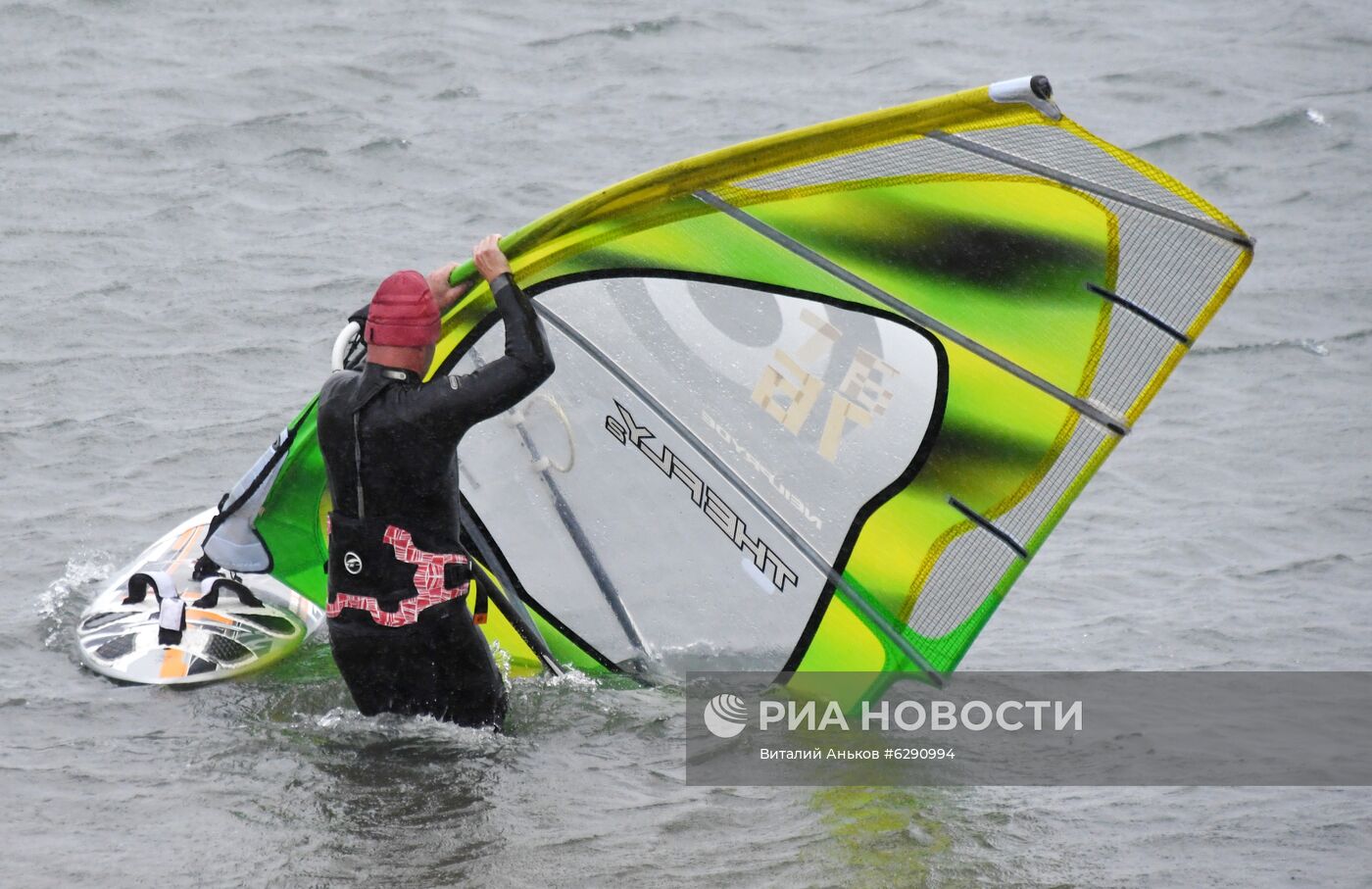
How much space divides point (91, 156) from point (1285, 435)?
884 cm

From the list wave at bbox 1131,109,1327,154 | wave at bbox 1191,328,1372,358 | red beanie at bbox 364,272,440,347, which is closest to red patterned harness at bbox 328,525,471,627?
red beanie at bbox 364,272,440,347

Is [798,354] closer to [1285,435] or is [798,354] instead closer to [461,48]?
[1285,435]

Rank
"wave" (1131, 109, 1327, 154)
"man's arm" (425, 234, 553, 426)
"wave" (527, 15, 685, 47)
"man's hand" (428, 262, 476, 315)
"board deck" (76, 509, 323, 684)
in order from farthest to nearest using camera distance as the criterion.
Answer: "wave" (527, 15, 685, 47) → "wave" (1131, 109, 1327, 154) → "board deck" (76, 509, 323, 684) → "man's hand" (428, 262, 476, 315) → "man's arm" (425, 234, 553, 426)

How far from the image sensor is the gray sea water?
4656mm

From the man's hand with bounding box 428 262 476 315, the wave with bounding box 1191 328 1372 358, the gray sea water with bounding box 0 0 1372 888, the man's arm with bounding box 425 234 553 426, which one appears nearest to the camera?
the man's arm with bounding box 425 234 553 426

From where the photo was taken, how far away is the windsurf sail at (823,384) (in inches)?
175

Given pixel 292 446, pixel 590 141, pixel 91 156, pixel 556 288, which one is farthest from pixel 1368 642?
pixel 91 156

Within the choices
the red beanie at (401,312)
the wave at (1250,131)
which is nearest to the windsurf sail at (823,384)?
the red beanie at (401,312)

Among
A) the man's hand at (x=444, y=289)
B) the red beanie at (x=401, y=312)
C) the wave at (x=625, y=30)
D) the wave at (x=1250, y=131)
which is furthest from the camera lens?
the wave at (x=625, y=30)

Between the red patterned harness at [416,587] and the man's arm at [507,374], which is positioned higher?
the man's arm at [507,374]

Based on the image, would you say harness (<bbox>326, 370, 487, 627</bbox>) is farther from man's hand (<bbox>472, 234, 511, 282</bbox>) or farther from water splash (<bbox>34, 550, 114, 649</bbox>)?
water splash (<bbox>34, 550, 114, 649</bbox>)

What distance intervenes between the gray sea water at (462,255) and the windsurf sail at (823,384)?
549 mm

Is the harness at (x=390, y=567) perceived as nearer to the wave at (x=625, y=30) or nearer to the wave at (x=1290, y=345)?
the wave at (x=1290, y=345)

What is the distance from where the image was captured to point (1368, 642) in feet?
21.3
